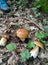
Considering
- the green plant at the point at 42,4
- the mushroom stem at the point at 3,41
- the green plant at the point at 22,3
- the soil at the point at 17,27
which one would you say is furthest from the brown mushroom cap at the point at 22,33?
the green plant at the point at 22,3

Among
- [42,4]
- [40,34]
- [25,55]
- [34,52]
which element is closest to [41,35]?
[40,34]

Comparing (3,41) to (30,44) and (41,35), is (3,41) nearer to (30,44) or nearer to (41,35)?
(30,44)

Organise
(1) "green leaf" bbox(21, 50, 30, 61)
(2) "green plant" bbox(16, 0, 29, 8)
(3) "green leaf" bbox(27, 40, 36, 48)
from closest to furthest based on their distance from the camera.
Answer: (1) "green leaf" bbox(21, 50, 30, 61), (3) "green leaf" bbox(27, 40, 36, 48), (2) "green plant" bbox(16, 0, 29, 8)

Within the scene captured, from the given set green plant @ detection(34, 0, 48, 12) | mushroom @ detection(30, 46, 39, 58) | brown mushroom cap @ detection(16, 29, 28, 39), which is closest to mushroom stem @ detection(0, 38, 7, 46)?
brown mushroom cap @ detection(16, 29, 28, 39)

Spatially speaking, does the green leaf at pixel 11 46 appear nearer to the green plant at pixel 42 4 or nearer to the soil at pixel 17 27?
the soil at pixel 17 27

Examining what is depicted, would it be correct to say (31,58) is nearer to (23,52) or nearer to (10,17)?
(23,52)

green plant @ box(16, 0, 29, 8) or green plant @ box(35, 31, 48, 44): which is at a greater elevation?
green plant @ box(16, 0, 29, 8)

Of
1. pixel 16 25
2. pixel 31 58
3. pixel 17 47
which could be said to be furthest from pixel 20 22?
pixel 31 58

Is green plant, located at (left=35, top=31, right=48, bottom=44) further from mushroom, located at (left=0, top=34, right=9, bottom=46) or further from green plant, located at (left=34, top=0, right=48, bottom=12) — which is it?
green plant, located at (left=34, top=0, right=48, bottom=12)
